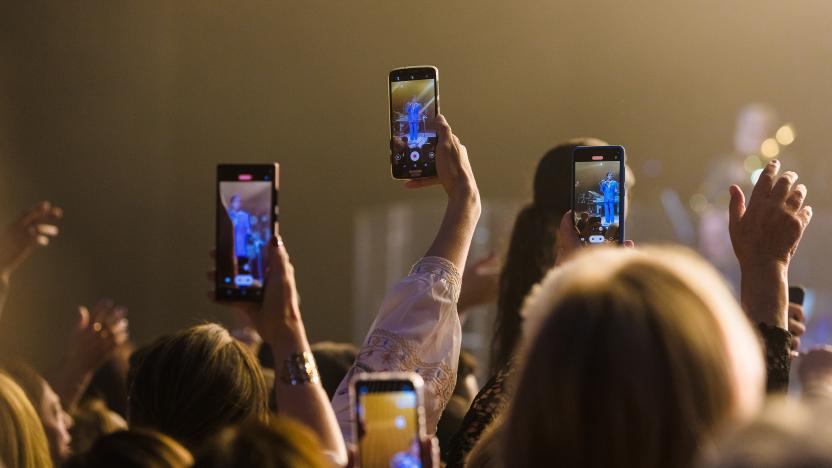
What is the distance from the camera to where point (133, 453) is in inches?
37.1

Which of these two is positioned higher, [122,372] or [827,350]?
[827,350]

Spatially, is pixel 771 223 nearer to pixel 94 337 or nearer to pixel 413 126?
pixel 413 126

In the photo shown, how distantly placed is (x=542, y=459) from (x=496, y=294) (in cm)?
148

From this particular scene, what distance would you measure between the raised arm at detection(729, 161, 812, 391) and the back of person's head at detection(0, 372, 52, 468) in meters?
0.96

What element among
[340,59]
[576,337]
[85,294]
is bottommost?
[85,294]

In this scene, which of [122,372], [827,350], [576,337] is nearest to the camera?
[576,337]

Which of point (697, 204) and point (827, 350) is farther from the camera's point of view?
point (697, 204)

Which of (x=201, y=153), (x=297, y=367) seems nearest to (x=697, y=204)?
(x=201, y=153)

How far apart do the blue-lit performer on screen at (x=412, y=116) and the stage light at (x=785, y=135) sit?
4399 millimetres

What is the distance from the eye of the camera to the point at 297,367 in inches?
45.5

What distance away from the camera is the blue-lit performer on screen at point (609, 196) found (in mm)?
1520

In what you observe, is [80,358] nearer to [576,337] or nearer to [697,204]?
[576,337]

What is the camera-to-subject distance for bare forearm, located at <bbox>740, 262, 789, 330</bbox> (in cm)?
129

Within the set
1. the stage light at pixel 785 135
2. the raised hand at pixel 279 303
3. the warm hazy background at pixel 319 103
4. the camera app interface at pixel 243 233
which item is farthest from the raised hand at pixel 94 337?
the stage light at pixel 785 135
